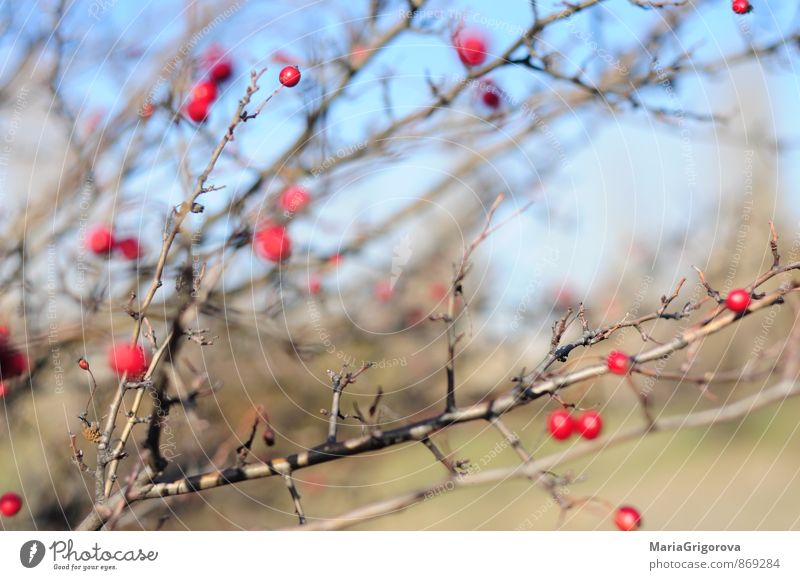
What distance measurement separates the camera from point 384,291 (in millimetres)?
1683

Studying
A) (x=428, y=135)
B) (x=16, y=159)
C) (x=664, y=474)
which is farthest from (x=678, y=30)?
(x=16, y=159)

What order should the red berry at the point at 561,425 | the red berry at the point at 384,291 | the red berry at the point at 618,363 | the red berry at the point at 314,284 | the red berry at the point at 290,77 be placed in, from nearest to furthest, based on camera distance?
the red berry at the point at 618,363 → the red berry at the point at 290,77 → the red berry at the point at 561,425 → the red berry at the point at 314,284 → the red berry at the point at 384,291

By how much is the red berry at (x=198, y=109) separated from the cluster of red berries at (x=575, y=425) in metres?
0.86

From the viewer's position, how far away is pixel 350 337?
1.68 m

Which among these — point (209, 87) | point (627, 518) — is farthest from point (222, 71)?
point (627, 518)

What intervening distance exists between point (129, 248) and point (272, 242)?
281mm

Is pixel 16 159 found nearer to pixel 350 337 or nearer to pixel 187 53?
pixel 187 53

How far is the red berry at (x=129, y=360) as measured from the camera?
3.74 feet

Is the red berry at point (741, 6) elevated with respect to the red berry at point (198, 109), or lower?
elevated

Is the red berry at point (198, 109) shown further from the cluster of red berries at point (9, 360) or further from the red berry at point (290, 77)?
the cluster of red berries at point (9, 360)

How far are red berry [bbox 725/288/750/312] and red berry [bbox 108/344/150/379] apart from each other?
0.89 m

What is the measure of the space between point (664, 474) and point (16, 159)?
1.83m

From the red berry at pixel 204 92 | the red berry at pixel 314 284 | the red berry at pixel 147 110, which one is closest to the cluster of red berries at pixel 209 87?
the red berry at pixel 204 92

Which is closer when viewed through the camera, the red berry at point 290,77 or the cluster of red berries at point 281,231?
the red berry at point 290,77
